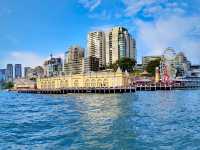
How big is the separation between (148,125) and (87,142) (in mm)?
8119

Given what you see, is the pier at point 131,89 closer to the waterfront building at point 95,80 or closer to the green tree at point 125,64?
the waterfront building at point 95,80

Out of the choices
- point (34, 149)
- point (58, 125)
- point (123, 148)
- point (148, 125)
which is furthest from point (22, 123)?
point (123, 148)

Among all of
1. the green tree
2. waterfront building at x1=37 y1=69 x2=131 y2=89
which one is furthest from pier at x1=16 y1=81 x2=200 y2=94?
the green tree

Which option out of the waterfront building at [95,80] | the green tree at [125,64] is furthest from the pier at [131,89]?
the green tree at [125,64]

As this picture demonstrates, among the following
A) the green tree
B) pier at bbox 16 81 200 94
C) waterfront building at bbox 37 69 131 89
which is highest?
the green tree

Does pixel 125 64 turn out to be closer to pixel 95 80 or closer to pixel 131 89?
pixel 95 80

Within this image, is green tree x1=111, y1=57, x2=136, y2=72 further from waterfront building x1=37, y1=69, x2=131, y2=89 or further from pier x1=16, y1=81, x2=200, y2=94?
pier x1=16, y1=81, x2=200, y2=94

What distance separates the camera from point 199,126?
91.7 ft

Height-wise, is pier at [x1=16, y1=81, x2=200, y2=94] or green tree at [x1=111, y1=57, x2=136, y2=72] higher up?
green tree at [x1=111, y1=57, x2=136, y2=72]

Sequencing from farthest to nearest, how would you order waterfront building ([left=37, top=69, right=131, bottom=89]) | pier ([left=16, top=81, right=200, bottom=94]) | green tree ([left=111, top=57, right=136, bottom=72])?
green tree ([left=111, top=57, right=136, bottom=72]) < waterfront building ([left=37, top=69, right=131, bottom=89]) < pier ([left=16, top=81, right=200, bottom=94])

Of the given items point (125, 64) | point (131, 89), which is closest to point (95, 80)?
point (131, 89)


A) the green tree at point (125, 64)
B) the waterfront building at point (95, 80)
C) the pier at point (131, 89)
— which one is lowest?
the pier at point (131, 89)

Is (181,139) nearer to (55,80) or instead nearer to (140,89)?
(140,89)

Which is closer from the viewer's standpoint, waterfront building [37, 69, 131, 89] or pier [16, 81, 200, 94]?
pier [16, 81, 200, 94]
